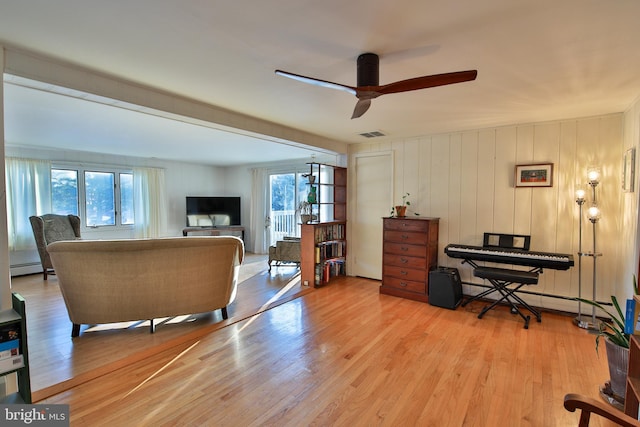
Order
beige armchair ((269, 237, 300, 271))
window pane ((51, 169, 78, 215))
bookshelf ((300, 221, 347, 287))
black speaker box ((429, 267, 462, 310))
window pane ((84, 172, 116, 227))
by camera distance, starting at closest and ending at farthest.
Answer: black speaker box ((429, 267, 462, 310)) < bookshelf ((300, 221, 347, 287)) < beige armchair ((269, 237, 300, 271)) < window pane ((51, 169, 78, 215)) < window pane ((84, 172, 116, 227))

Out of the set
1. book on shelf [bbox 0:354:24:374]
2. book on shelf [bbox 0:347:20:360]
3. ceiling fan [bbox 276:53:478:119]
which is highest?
ceiling fan [bbox 276:53:478:119]

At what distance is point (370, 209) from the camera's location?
503cm

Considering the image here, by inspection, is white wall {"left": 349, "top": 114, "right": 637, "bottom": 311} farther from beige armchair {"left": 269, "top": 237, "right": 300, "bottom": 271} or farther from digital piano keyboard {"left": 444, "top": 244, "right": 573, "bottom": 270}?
beige armchair {"left": 269, "top": 237, "right": 300, "bottom": 271}

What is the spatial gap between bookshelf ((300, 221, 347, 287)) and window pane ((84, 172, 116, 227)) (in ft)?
14.8

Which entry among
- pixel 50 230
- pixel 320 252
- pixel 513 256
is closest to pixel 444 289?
pixel 513 256

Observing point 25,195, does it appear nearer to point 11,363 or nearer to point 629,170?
point 11,363

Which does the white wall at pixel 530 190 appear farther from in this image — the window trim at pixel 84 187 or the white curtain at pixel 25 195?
the white curtain at pixel 25 195

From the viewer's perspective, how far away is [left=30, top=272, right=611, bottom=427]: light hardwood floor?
188 cm

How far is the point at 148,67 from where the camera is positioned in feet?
7.12

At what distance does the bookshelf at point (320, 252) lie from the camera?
455cm

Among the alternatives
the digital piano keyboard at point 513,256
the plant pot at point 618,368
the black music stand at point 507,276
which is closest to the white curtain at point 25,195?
the digital piano keyboard at point 513,256

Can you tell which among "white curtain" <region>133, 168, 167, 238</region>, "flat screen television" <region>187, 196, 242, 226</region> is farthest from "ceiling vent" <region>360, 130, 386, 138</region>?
"white curtain" <region>133, 168, 167, 238</region>

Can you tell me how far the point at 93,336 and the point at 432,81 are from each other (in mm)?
3686

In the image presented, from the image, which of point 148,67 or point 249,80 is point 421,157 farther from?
point 148,67
